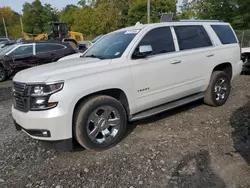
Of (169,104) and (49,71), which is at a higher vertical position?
(49,71)

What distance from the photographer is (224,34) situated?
5.68 metres

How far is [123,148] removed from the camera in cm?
386

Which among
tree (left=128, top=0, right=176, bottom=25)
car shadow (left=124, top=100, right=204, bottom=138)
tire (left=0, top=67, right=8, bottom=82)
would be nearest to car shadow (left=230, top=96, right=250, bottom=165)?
car shadow (left=124, top=100, right=204, bottom=138)

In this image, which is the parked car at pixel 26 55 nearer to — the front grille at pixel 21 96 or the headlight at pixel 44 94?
the front grille at pixel 21 96

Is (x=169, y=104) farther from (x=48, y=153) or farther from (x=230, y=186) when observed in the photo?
(x=48, y=153)

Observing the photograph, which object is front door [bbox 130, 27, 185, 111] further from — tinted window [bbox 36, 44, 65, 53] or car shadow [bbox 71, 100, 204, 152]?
tinted window [bbox 36, 44, 65, 53]

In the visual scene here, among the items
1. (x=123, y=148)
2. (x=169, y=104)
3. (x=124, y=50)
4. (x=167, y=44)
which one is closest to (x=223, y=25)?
(x=167, y=44)

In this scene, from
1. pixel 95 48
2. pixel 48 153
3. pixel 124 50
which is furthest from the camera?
pixel 95 48

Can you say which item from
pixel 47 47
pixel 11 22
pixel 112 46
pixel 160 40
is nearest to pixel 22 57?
pixel 47 47

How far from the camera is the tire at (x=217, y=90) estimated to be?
5359mm

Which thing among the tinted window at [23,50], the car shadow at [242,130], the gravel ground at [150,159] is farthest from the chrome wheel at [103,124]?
the tinted window at [23,50]

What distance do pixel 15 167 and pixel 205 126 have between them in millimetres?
3244

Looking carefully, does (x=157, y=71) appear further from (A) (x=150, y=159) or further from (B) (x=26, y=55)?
(B) (x=26, y=55)

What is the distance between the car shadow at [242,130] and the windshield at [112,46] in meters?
2.33
